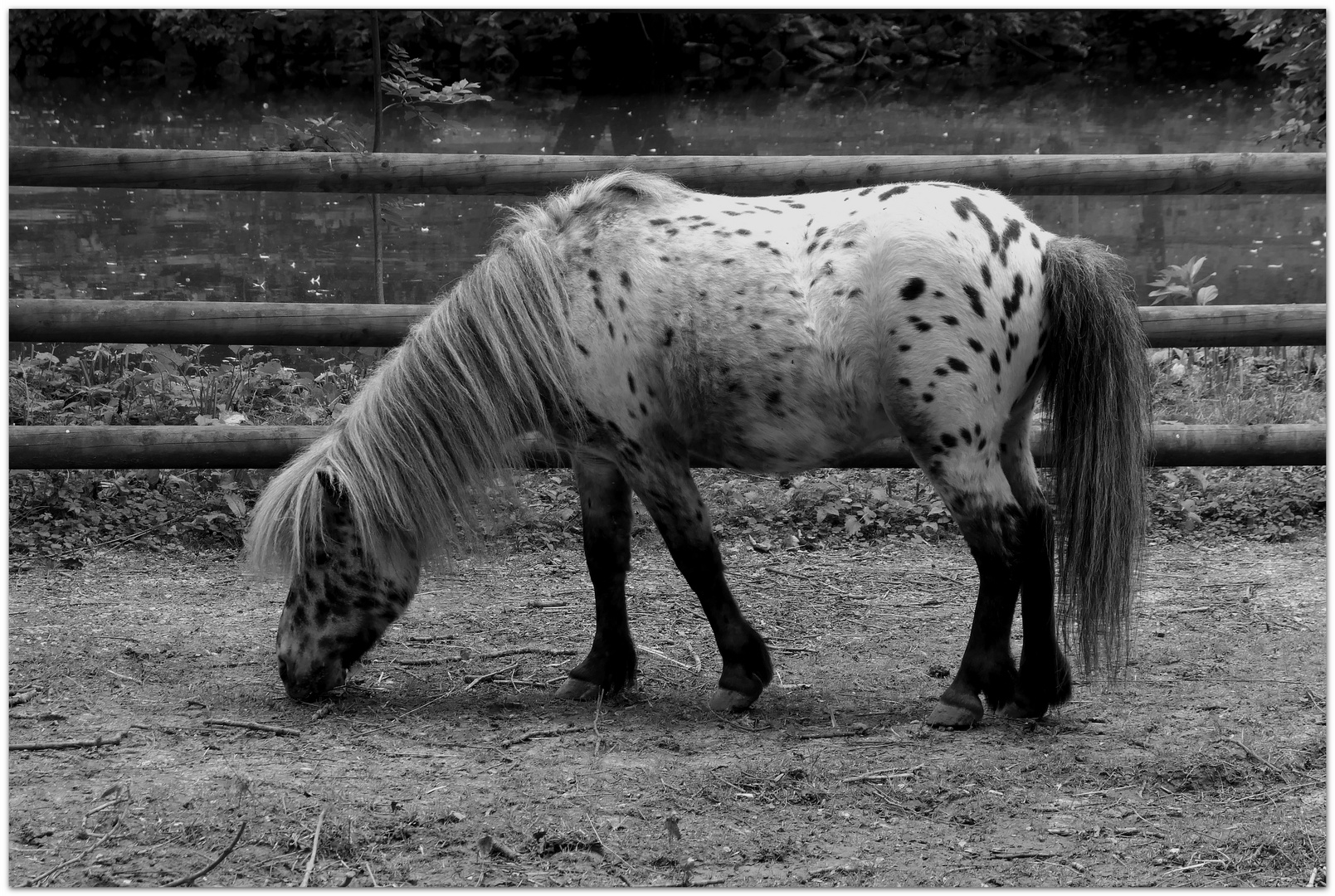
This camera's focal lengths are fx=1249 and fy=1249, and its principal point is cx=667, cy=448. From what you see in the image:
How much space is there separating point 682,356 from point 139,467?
262 cm

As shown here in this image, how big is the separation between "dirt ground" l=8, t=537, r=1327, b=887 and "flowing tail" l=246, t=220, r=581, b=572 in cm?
53

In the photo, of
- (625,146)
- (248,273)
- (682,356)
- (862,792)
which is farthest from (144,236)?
(862,792)

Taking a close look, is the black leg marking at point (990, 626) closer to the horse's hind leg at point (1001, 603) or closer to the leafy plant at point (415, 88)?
the horse's hind leg at point (1001, 603)

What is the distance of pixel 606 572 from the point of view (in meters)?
3.74

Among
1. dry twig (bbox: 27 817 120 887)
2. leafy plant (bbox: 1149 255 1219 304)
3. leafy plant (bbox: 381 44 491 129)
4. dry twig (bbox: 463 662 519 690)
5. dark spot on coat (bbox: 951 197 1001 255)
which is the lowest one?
dry twig (bbox: 463 662 519 690)

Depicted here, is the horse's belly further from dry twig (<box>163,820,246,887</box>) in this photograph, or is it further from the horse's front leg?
dry twig (<box>163,820,246,887</box>)

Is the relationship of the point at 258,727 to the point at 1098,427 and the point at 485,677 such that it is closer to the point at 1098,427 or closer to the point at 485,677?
the point at 485,677

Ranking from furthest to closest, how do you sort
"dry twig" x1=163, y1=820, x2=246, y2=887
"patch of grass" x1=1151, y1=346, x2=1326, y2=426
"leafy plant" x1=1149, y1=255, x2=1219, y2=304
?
"leafy plant" x1=1149, y1=255, x2=1219, y2=304 → "patch of grass" x1=1151, y1=346, x2=1326, y2=426 → "dry twig" x1=163, y1=820, x2=246, y2=887

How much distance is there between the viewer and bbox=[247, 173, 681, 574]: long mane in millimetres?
3396

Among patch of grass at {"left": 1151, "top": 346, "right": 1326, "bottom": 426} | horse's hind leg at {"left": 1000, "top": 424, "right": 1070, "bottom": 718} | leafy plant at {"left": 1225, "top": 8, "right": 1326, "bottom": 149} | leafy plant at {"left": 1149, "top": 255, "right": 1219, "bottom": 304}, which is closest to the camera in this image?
horse's hind leg at {"left": 1000, "top": 424, "right": 1070, "bottom": 718}

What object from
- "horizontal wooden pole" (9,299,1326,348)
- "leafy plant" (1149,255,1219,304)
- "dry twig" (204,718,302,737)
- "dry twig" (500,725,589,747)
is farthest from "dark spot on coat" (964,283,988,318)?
"leafy plant" (1149,255,1219,304)

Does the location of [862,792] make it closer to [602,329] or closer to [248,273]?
[602,329]

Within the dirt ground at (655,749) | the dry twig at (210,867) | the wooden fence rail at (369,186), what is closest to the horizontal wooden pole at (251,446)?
the wooden fence rail at (369,186)

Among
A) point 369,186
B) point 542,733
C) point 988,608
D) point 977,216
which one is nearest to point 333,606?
point 542,733
